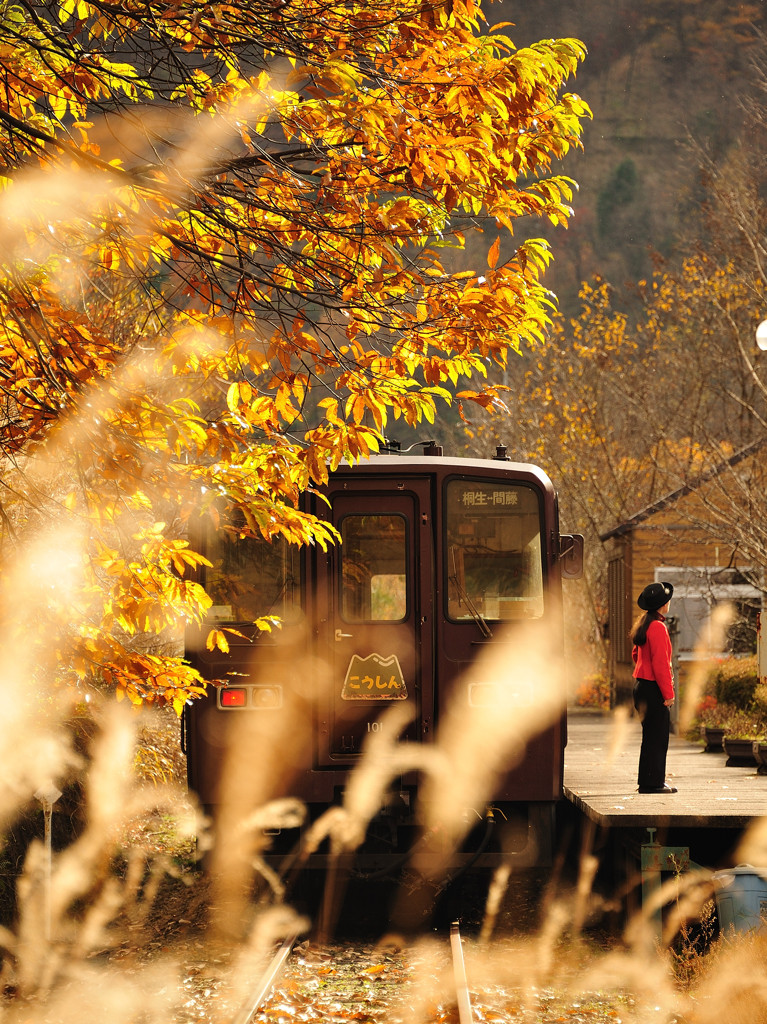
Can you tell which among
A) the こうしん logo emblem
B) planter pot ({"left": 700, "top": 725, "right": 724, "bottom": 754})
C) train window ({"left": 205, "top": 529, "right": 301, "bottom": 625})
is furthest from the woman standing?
planter pot ({"left": 700, "top": 725, "right": 724, "bottom": 754})

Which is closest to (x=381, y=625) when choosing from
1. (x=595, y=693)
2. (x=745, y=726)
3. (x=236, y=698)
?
(x=236, y=698)

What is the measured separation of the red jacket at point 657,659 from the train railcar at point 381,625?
0.76 m

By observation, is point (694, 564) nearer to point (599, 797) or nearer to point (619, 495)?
point (619, 495)

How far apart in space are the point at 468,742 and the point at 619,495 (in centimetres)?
2151

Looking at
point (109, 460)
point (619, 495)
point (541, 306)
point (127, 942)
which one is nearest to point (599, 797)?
point (127, 942)

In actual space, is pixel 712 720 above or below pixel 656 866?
above

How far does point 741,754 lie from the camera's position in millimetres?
13008

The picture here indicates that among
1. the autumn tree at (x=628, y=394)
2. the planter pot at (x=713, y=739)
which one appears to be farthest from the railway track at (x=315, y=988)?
the autumn tree at (x=628, y=394)

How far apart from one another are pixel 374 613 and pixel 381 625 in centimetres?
10

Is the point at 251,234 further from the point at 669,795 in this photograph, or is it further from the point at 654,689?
the point at 669,795

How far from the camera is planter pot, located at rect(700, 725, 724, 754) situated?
49.8 ft

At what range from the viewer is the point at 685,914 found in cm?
745

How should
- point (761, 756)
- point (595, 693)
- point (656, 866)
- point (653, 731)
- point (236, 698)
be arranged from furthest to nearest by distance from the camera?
1. point (595, 693)
2. point (761, 756)
3. point (653, 731)
4. point (236, 698)
5. point (656, 866)

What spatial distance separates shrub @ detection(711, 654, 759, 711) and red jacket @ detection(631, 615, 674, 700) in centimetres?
928
